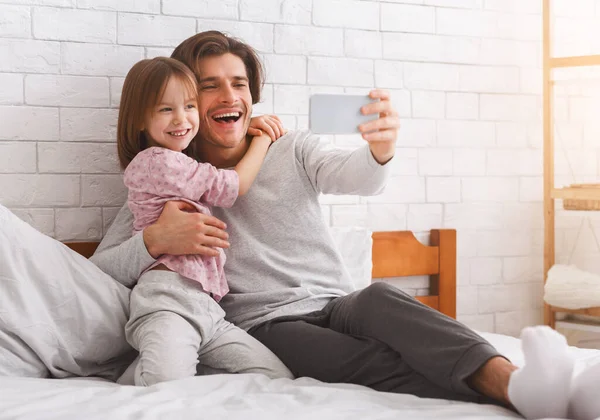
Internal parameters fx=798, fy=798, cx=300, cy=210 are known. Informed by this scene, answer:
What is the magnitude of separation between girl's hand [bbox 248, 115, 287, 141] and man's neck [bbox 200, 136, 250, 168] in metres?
0.04

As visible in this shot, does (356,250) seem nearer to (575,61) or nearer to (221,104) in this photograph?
(221,104)

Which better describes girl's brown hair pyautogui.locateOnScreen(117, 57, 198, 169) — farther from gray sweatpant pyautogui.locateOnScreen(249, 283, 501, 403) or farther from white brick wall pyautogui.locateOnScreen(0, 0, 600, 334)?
gray sweatpant pyautogui.locateOnScreen(249, 283, 501, 403)

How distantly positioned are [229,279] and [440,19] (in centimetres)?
105

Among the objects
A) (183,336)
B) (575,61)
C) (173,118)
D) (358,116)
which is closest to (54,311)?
(183,336)

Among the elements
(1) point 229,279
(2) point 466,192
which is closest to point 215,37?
(1) point 229,279

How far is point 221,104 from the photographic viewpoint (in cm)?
190

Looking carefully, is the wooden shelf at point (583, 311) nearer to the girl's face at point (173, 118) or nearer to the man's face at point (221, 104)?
the man's face at point (221, 104)

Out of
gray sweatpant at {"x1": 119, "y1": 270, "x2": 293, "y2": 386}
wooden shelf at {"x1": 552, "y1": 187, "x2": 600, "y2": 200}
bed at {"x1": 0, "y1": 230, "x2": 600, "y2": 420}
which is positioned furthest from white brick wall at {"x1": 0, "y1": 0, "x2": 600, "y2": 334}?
bed at {"x1": 0, "y1": 230, "x2": 600, "y2": 420}

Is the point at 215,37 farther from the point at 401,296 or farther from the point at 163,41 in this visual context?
the point at 401,296

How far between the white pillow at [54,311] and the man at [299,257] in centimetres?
12

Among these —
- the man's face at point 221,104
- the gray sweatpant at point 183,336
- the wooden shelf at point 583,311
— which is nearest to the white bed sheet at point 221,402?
the gray sweatpant at point 183,336

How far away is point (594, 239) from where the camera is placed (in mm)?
2447

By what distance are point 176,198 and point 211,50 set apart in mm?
396

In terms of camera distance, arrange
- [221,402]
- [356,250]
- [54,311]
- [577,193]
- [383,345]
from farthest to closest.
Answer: [577,193] < [356,250] < [54,311] < [383,345] < [221,402]
